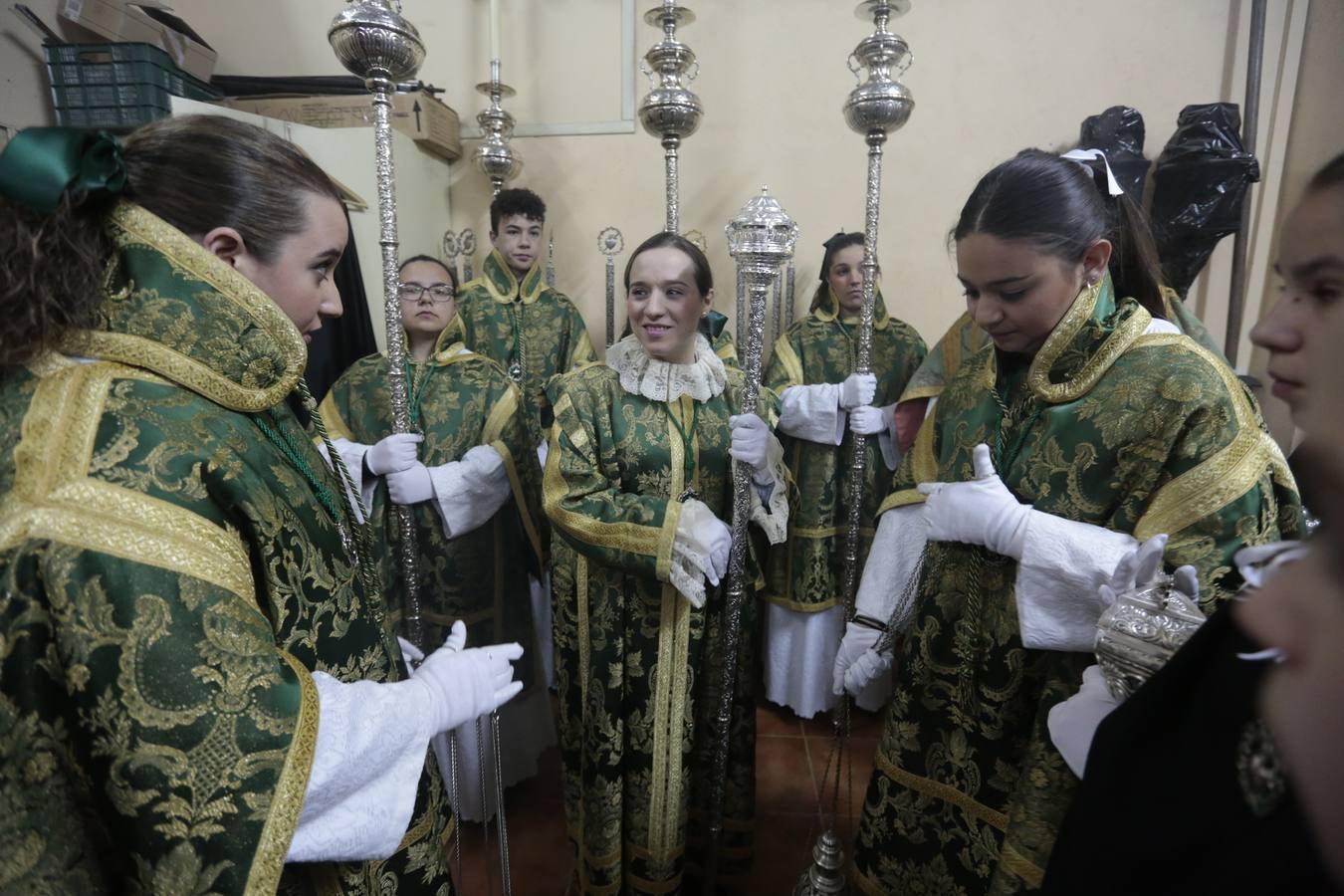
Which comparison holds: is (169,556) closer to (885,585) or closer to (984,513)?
(984,513)

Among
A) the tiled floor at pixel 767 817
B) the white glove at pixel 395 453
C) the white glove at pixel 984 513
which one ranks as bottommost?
the tiled floor at pixel 767 817

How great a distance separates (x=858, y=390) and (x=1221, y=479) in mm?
1562

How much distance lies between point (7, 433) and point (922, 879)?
177 centimetres

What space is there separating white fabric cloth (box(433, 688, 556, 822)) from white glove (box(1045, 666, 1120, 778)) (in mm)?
1877

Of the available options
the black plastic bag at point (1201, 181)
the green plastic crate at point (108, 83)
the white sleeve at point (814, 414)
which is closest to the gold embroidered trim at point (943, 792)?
the white sleeve at point (814, 414)

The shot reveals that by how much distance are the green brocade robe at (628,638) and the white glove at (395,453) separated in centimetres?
46

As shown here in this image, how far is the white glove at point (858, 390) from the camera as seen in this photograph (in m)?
2.53

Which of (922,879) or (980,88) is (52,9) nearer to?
(980,88)

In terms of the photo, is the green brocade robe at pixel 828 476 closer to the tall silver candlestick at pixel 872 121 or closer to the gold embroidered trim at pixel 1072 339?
the tall silver candlestick at pixel 872 121

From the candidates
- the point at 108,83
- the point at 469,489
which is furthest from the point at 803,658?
the point at 108,83

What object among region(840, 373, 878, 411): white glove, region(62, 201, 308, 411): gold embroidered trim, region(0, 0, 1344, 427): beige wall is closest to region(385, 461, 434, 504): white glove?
region(62, 201, 308, 411): gold embroidered trim

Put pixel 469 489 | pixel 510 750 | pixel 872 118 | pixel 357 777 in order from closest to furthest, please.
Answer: pixel 357 777 → pixel 872 118 → pixel 469 489 → pixel 510 750

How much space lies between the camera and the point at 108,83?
3.13 metres

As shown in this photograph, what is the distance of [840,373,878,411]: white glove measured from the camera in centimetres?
253
